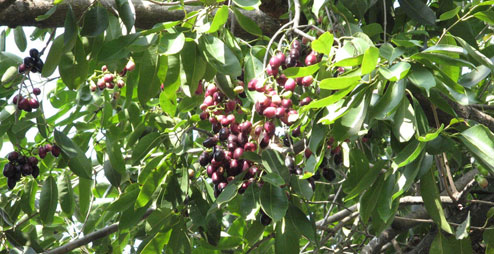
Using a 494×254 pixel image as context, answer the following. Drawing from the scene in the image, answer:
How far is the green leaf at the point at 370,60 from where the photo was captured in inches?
49.9

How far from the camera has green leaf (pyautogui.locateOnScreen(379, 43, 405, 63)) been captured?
133 cm

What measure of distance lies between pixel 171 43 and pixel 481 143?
672mm

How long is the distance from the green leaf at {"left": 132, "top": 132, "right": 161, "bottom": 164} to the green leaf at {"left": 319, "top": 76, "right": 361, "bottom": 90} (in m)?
0.91

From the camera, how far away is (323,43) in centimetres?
140

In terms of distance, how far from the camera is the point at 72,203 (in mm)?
2299

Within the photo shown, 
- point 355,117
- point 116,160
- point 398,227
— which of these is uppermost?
point 355,117

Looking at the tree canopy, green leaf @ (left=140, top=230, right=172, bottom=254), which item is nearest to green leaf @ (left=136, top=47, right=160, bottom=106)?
the tree canopy

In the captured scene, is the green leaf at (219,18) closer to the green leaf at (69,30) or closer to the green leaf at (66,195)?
the green leaf at (69,30)

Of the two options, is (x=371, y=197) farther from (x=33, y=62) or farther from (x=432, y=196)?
(x=33, y=62)

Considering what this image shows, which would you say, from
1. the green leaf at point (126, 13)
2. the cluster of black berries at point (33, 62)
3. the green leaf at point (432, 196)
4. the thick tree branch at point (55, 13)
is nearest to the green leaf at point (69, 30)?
the green leaf at point (126, 13)

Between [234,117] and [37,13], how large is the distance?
94 centimetres

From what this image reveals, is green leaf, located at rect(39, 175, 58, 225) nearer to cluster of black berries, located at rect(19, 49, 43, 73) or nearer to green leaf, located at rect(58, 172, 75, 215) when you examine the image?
green leaf, located at rect(58, 172, 75, 215)

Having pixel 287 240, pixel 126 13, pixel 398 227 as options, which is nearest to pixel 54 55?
pixel 126 13

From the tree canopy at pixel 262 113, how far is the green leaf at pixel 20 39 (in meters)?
0.37
